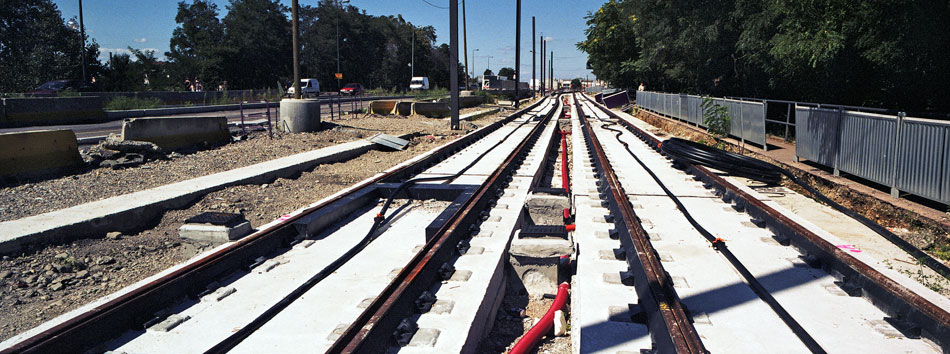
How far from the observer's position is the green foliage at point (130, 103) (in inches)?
1146

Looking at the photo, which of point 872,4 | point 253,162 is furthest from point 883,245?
point 253,162

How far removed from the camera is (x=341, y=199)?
802cm

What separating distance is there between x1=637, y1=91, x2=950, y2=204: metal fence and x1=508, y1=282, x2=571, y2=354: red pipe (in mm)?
5643

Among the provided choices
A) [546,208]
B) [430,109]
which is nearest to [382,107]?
[430,109]

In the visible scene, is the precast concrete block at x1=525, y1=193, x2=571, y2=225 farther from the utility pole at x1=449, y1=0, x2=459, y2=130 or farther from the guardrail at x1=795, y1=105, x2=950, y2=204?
the utility pole at x1=449, y1=0, x2=459, y2=130

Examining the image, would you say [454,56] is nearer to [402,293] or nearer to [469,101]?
[402,293]

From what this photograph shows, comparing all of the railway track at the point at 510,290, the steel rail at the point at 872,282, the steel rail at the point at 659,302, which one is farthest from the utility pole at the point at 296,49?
the steel rail at the point at 872,282

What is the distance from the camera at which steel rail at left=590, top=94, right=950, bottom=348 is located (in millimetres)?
3889

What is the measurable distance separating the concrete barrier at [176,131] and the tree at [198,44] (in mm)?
59345

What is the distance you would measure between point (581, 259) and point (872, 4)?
8.30 meters

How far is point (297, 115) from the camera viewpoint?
58.2 feet

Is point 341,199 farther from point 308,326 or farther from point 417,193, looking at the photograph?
point 308,326

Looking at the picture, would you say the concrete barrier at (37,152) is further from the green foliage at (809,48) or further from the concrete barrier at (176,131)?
the green foliage at (809,48)

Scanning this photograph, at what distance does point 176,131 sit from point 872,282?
1287cm
